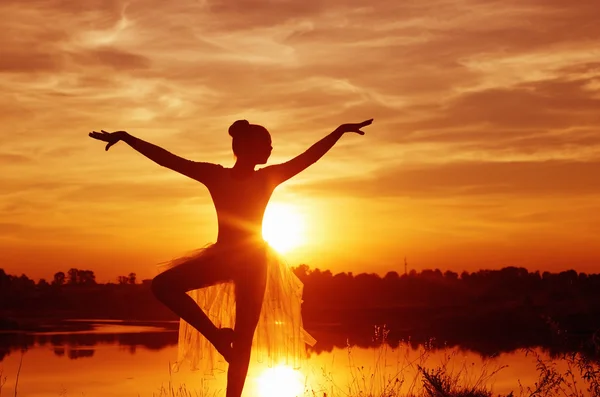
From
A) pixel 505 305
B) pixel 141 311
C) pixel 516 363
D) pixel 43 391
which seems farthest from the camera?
pixel 141 311

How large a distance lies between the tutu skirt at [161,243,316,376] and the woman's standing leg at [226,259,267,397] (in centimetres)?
53

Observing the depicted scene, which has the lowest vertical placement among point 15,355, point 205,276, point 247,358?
point 15,355

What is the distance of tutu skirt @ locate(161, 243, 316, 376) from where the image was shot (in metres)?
7.47

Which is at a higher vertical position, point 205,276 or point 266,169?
point 266,169

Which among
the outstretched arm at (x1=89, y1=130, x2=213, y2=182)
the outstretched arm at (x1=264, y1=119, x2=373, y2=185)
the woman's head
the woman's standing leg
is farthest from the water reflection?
the outstretched arm at (x1=89, y1=130, x2=213, y2=182)

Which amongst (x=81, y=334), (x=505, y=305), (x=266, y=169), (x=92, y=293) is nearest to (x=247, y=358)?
(x=266, y=169)

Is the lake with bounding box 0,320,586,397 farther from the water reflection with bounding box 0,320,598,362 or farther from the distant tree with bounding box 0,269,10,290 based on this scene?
the distant tree with bounding box 0,269,10,290

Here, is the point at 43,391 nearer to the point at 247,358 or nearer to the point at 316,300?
the point at 247,358

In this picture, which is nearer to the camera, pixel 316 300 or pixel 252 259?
pixel 252 259

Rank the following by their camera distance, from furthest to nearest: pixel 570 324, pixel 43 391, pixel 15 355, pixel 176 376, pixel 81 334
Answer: pixel 570 324 → pixel 81 334 → pixel 15 355 → pixel 176 376 → pixel 43 391

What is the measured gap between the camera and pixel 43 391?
17.5m

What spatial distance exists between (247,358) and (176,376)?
43.4 feet

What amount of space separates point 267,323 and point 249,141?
1.80 m

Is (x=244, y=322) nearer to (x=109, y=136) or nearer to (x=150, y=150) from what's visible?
(x=150, y=150)
